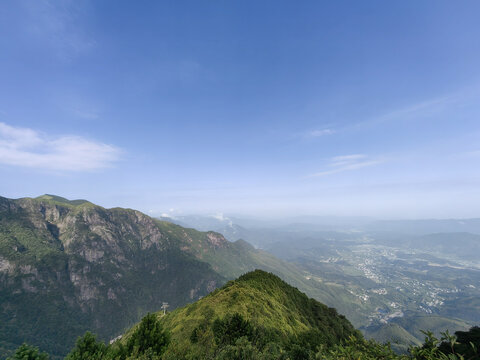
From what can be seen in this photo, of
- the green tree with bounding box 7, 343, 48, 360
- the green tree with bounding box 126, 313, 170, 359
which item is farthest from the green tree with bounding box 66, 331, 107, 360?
the green tree with bounding box 7, 343, 48, 360

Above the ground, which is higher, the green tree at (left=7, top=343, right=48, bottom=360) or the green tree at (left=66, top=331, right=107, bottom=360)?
the green tree at (left=7, top=343, right=48, bottom=360)

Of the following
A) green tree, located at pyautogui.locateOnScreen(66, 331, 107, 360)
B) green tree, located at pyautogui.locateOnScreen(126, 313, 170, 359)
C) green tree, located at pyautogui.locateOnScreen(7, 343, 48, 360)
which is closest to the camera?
green tree, located at pyautogui.locateOnScreen(7, 343, 48, 360)

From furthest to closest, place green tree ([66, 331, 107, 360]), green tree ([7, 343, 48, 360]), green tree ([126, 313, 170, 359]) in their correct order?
green tree ([126, 313, 170, 359]) < green tree ([66, 331, 107, 360]) < green tree ([7, 343, 48, 360])

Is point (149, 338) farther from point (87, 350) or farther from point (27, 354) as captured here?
point (27, 354)

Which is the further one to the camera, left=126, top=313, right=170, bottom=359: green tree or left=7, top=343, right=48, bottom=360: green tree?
left=126, top=313, right=170, bottom=359: green tree

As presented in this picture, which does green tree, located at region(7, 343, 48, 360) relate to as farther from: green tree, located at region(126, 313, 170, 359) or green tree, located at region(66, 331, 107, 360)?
green tree, located at region(126, 313, 170, 359)

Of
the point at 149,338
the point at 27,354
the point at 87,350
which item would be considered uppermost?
the point at 27,354

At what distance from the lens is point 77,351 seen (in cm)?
4194

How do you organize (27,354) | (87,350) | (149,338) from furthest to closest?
(149,338) < (87,350) < (27,354)

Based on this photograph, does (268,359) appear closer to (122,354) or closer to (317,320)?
(122,354)

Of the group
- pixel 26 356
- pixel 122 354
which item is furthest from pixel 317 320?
pixel 26 356

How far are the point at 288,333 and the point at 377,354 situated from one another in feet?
175

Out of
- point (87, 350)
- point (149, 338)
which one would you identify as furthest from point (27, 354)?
point (149, 338)

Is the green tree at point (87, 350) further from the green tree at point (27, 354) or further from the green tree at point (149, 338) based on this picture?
the green tree at point (27, 354)
